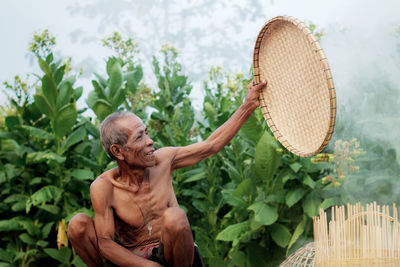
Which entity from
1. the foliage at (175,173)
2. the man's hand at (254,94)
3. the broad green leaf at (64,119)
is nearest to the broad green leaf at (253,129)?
the foliage at (175,173)

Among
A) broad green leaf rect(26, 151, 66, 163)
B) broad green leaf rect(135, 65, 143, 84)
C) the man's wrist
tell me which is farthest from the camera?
broad green leaf rect(135, 65, 143, 84)

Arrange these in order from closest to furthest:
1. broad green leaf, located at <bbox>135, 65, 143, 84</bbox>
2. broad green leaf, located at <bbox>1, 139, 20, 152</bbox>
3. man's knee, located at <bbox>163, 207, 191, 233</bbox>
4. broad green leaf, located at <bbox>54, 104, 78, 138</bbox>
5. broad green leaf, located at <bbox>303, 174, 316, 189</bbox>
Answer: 1. man's knee, located at <bbox>163, 207, 191, 233</bbox>
2. broad green leaf, located at <bbox>303, 174, 316, 189</bbox>
3. broad green leaf, located at <bbox>54, 104, 78, 138</bbox>
4. broad green leaf, located at <bbox>1, 139, 20, 152</bbox>
5. broad green leaf, located at <bbox>135, 65, 143, 84</bbox>

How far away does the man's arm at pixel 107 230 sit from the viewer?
186cm

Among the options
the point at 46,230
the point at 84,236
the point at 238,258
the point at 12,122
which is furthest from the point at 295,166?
the point at 12,122

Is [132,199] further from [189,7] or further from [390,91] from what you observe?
[189,7]

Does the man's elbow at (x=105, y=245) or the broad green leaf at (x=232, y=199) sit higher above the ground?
the man's elbow at (x=105, y=245)

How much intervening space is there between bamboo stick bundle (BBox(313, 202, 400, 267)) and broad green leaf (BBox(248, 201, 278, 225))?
30.4 inches

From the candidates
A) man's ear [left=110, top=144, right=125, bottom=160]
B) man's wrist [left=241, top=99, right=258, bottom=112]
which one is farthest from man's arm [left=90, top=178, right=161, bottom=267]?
man's wrist [left=241, top=99, right=258, bottom=112]

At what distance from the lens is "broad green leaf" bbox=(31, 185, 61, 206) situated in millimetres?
3715

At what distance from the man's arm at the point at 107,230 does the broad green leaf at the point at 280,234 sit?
162 cm

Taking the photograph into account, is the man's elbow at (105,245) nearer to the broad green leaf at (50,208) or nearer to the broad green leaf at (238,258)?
the broad green leaf at (238,258)

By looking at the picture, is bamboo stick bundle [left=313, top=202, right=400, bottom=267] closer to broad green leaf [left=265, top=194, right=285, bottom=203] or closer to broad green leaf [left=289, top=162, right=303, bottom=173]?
broad green leaf [left=289, top=162, right=303, bottom=173]

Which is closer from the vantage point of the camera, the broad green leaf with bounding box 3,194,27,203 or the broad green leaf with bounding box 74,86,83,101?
the broad green leaf with bounding box 3,194,27,203

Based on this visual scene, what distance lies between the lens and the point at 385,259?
2.19 m
